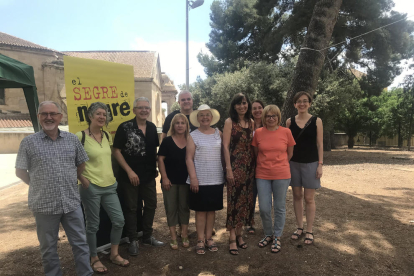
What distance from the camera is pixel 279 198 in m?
3.53

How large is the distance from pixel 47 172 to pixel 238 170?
209 cm

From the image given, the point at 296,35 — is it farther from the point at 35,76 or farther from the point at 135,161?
the point at 35,76

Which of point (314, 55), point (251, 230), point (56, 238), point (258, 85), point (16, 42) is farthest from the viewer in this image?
point (16, 42)

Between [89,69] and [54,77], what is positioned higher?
[54,77]

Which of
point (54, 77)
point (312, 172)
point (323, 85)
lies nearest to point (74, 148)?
point (312, 172)

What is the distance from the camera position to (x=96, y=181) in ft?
9.78

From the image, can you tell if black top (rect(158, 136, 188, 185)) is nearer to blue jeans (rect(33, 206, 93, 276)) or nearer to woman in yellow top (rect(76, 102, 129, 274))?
woman in yellow top (rect(76, 102, 129, 274))

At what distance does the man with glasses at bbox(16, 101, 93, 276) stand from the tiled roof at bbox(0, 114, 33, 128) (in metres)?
Answer: 22.4

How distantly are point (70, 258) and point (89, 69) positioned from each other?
2426 millimetres

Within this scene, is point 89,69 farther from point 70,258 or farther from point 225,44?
point 225,44

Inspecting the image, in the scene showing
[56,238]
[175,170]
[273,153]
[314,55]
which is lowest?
Result: [56,238]

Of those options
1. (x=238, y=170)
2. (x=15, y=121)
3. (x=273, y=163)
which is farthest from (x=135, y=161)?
(x=15, y=121)

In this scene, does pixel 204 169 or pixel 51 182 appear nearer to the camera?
pixel 51 182

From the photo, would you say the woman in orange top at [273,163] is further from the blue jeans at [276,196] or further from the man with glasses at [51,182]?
the man with glasses at [51,182]
